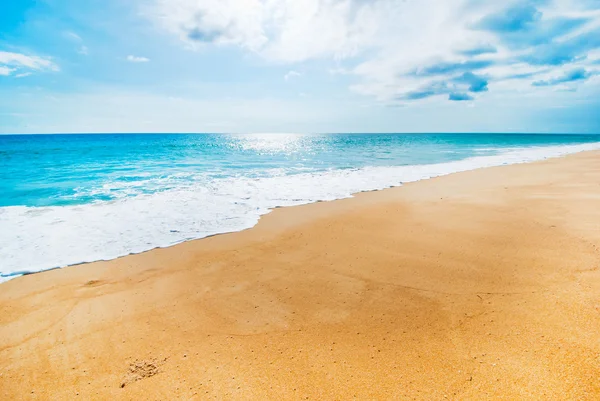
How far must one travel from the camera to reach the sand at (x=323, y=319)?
9.61ft

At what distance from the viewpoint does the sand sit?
2.93m

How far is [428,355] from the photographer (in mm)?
3203

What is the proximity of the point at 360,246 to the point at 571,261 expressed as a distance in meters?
3.63

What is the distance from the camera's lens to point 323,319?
392 cm

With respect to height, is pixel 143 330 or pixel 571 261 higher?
pixel 571 261

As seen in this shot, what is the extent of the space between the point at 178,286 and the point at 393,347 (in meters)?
3.52

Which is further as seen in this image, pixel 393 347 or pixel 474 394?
pixel 393 347

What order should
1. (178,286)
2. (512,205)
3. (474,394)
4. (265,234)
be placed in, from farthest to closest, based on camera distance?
1. (512,205)
2. (265,234)
3. (178,286)
4. (474,394)

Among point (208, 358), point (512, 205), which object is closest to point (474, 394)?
point (208, 358)

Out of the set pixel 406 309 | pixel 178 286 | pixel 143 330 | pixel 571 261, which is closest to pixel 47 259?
pixel 178 286

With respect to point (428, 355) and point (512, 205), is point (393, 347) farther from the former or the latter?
point (512, 205)

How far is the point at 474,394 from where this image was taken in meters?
2.69

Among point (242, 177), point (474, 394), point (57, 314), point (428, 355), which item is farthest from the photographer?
point (242, 177)

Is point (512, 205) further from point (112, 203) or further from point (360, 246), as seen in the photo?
point (112, 203)
